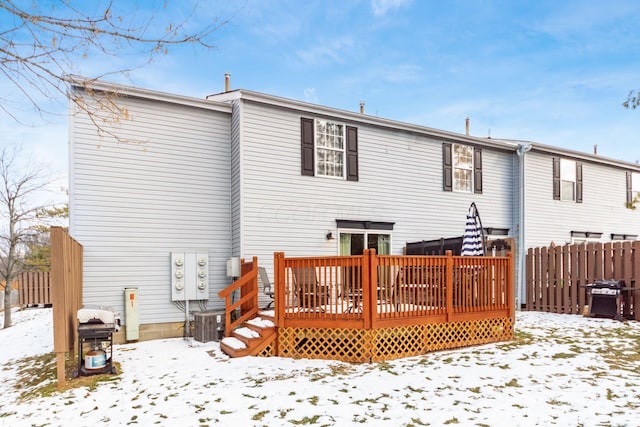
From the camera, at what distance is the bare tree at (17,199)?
12516 millimetres

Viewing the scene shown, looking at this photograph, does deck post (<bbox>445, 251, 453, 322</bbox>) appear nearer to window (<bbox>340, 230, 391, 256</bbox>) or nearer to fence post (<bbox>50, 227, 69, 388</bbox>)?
window (<bbox>340, 230, 391, 256</bbox>)

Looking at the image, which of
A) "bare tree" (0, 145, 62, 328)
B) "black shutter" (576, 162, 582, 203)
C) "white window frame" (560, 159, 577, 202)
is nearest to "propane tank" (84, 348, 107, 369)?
"bare tree" (0, 145, 62, 328)

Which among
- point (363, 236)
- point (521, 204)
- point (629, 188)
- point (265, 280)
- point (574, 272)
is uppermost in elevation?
point (629, 188)

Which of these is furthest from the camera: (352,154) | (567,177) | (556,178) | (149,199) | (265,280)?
(567,177)

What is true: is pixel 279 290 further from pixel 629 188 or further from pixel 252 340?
pixel 629 188

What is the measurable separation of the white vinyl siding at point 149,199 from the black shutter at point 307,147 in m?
1.80

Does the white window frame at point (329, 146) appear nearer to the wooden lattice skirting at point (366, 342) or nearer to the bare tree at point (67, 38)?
the wooden lattice skirting at point (366, 342)

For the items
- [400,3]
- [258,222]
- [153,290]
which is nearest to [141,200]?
[153,290]

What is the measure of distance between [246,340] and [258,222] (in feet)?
9.79

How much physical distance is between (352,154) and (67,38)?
7.94 metres

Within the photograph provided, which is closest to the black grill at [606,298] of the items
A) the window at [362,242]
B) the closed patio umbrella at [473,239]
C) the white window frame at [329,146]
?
the closed patio umbrella at [473,239]

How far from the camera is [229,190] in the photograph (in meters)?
9.62

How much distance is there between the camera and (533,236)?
1326 cm

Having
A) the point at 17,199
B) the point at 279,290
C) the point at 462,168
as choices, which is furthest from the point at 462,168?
the point at 17,199
